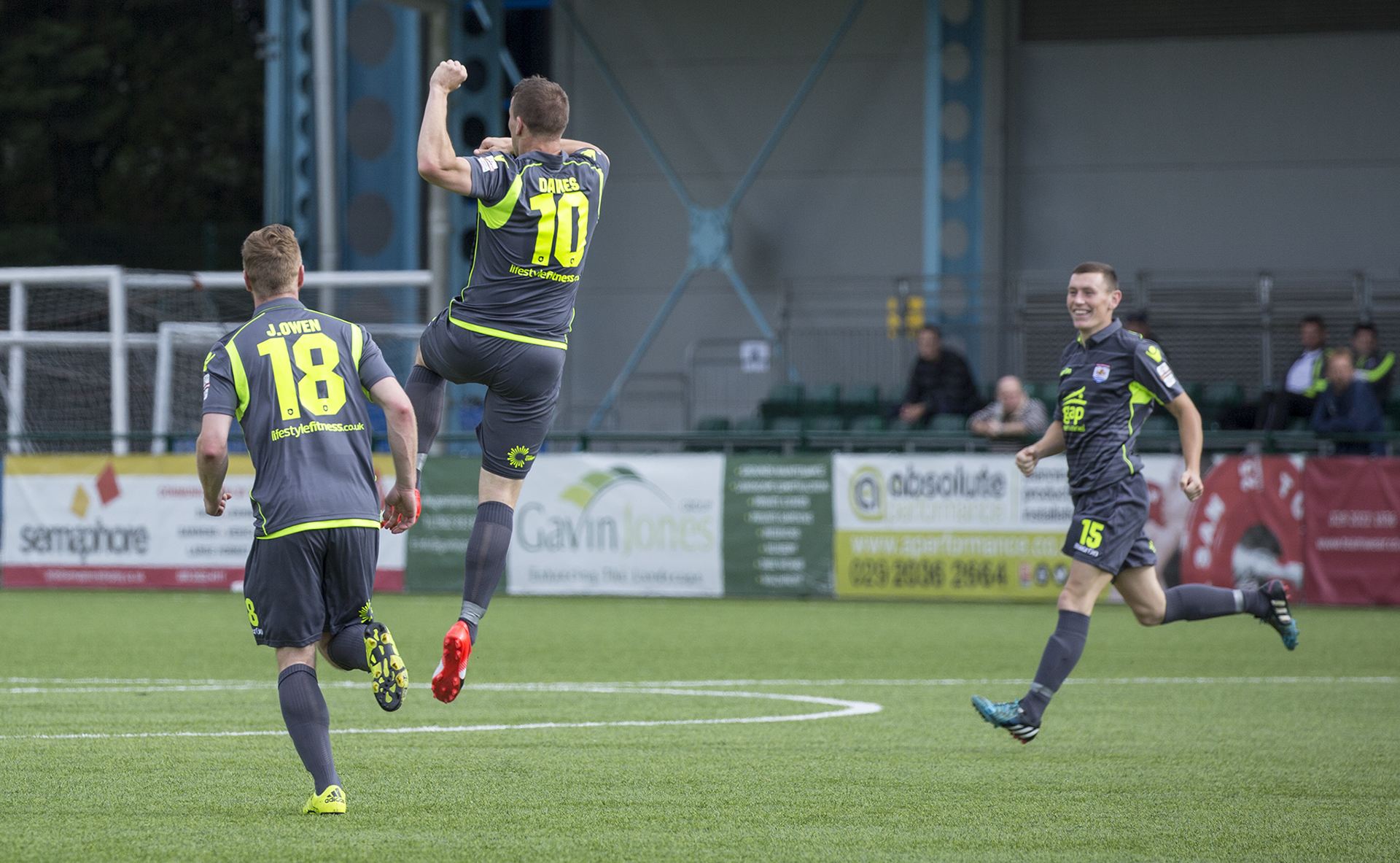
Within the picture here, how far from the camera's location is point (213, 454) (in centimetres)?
514

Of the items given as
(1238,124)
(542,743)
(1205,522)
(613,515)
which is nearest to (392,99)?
(613,515)

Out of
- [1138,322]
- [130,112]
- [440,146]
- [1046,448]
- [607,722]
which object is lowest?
[607,722]

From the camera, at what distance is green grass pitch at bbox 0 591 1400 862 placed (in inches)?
198

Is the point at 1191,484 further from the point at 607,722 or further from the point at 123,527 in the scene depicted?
the point at 123,527

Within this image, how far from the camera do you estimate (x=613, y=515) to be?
16641mm

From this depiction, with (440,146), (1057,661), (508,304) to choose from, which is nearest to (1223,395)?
(1057,661)

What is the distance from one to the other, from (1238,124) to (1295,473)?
11.1 meters

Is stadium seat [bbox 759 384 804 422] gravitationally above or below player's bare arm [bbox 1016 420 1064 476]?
above

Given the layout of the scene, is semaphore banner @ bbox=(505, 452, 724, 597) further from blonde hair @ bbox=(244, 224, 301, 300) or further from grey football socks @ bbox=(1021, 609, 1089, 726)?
blonde hair @ bbox=(244, 224, 301, 300)

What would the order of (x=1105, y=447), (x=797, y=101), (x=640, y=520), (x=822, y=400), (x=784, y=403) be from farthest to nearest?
(x=797, y=101)
(x=784, y=403)
(x=822, y=400)
(x=640, y=520)
(x=1105, y=447)

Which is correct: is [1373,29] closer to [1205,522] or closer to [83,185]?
[1205,522]

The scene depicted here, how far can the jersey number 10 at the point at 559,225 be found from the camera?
635 centimetres

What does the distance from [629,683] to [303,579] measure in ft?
15.6

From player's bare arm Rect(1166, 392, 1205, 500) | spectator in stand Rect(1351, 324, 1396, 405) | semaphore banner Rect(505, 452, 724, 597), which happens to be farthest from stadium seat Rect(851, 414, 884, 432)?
player's bare arm Rect(1166, 392, 1205, 500)
